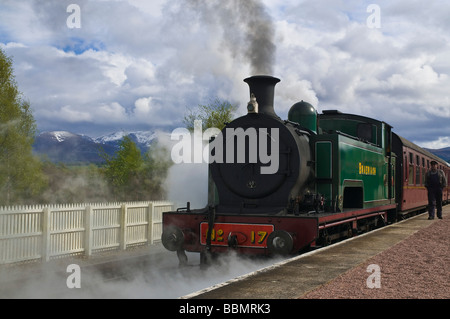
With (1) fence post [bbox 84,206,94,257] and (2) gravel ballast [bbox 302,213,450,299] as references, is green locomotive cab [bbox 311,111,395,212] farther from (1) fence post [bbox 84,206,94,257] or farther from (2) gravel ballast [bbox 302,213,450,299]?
(1) fence post [bbox 84,206,94,257]

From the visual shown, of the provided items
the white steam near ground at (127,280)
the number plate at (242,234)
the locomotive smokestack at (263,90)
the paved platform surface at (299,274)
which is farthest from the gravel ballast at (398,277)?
the locomotive smokestack at (263,90)

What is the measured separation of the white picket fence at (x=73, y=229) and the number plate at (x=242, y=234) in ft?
11.9

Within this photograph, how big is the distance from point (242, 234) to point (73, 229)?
14.3ft

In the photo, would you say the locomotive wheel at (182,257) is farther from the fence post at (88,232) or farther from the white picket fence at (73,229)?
the fence post at (88,232)

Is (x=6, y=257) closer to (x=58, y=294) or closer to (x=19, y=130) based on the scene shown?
(x=58, y=294)

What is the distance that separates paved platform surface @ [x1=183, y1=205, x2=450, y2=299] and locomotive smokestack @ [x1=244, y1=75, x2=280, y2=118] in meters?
2.55

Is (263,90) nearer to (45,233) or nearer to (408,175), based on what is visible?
(45,233)

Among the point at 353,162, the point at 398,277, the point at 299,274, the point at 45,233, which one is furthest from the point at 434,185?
the point at 45,233

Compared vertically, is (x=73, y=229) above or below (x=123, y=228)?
above

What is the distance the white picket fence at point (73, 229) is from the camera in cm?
901

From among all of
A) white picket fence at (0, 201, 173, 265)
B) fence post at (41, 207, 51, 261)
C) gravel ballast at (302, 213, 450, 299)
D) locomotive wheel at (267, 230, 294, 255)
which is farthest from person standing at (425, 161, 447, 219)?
fence post at (41, 207, 51, 261)

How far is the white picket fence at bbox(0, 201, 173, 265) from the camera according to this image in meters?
9.01

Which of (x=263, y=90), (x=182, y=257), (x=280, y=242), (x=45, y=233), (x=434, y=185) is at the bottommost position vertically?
(x=182, y=257)

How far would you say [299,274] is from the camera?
19.7ft
